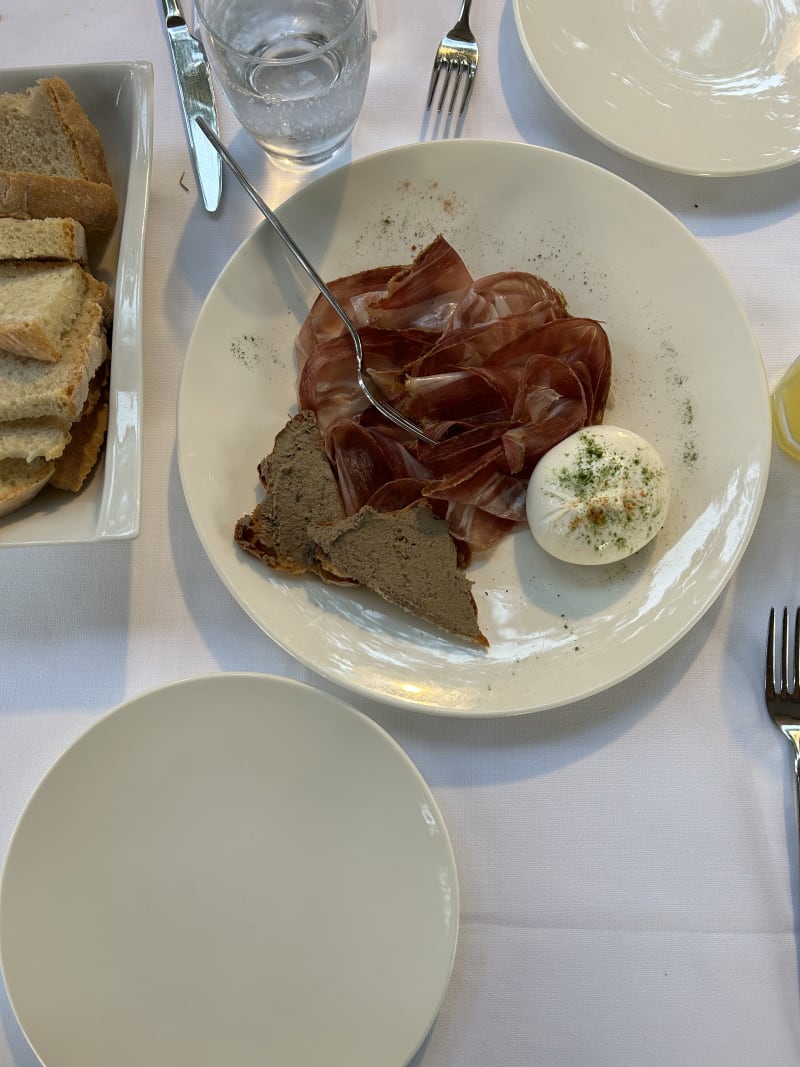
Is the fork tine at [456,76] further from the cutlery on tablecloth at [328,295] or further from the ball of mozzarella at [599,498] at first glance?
the ball of mozzarella at [599,498]

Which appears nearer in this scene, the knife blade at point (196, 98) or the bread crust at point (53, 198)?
the bread crust at point (53, 198)

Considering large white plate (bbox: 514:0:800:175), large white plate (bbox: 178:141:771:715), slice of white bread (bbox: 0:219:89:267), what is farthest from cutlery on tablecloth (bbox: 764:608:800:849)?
slice of white bread (bbox: 0:219:89:267)

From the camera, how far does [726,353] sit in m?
1.15

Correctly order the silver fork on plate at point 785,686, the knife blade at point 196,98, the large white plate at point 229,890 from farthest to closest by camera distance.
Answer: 1. the knife blade at point 196,98
2. the silver fork on plate at point 785,686
3. the large white plate at point 229,890

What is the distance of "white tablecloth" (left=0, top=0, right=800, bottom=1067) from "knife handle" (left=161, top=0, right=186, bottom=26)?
24 cm

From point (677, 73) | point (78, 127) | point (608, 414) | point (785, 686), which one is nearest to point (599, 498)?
point (608, 414)

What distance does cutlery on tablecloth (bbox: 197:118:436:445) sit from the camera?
115 cm

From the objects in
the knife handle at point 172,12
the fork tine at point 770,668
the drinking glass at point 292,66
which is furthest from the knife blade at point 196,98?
the fork tine at point 770,668

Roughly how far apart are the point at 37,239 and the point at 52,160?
6.5 inches

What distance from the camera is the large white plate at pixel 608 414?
1.10 meters

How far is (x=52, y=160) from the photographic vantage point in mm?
1200

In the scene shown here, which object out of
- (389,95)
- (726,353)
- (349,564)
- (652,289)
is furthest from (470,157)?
(349,564)

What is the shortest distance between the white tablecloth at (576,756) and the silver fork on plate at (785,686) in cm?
2

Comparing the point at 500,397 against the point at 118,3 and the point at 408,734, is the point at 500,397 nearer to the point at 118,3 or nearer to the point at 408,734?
the point at 408,734
